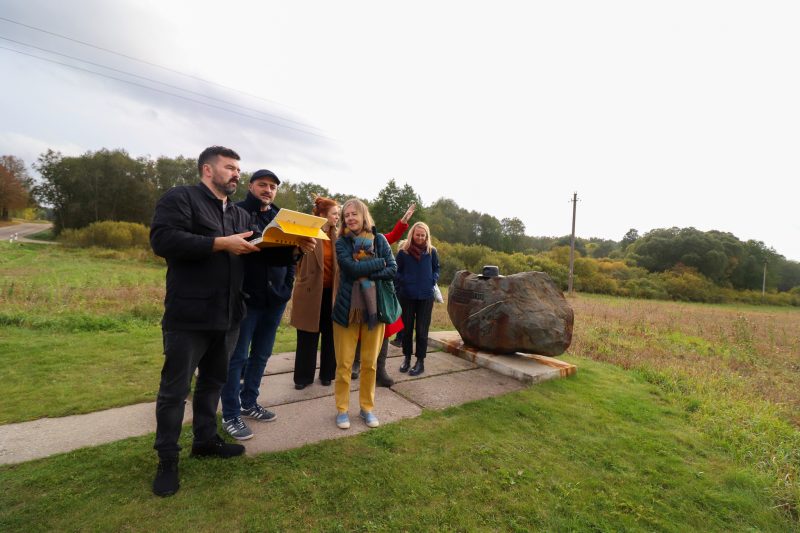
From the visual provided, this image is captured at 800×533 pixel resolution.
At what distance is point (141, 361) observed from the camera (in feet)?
16.0

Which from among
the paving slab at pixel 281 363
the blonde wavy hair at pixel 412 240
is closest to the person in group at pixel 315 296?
the paving slab at pixel 281 363

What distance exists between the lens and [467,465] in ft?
9.80

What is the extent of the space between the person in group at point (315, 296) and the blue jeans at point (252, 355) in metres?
0.37

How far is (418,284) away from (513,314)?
5.02 feet

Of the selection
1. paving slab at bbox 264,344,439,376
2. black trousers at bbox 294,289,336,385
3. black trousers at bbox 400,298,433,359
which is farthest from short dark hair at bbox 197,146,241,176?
black trousers at bbox 400,298,433,359

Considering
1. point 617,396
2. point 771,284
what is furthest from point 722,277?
point 617,396

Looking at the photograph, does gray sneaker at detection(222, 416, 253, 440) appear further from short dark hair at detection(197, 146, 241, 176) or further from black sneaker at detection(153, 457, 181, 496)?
short dark hair at detection(197, 146, 241, 176)

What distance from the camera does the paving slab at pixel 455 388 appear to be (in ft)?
14.0

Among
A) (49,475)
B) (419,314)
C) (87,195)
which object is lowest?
(49,475)

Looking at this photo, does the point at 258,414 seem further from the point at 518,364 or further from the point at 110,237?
the point at 110,237

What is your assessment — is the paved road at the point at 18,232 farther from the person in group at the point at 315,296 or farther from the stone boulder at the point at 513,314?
the stone boulder at the point at 513,314

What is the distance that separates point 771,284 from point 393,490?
2877 inches

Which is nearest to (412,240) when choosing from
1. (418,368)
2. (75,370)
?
(418,368)

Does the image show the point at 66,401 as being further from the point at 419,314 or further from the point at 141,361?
the point at 419,314
